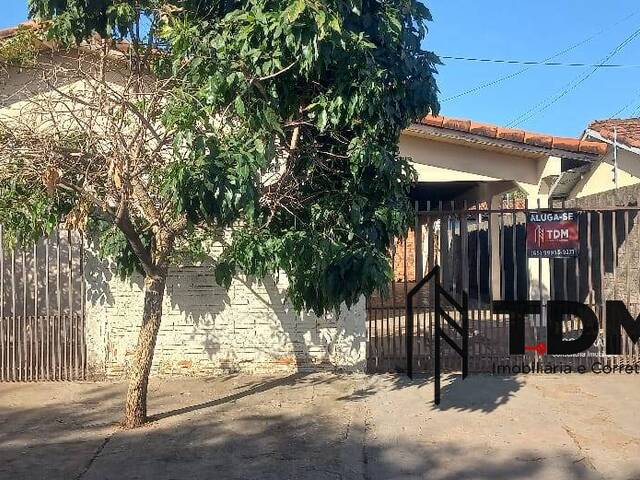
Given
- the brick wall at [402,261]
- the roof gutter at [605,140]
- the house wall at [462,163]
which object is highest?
the roof gutter at [605,140]

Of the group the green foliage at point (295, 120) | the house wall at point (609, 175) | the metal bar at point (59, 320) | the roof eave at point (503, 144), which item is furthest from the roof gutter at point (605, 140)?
the metal bar at point (59, 320)

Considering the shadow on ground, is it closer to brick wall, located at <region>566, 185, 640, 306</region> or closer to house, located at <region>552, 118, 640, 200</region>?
brick wall, located at <region>566, 185, 640, 306</region>

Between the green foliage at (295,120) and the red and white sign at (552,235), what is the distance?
8.95 feet

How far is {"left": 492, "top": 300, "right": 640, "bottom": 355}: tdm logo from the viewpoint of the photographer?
7.74m

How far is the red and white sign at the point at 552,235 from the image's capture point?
24.9 ft

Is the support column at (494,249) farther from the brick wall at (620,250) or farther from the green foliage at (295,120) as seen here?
the green foliage at (295,120)

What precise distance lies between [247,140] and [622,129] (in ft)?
27.5

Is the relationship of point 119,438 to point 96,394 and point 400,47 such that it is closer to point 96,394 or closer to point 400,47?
point 96,394

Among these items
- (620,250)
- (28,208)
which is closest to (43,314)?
(28,208)

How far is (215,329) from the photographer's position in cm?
776

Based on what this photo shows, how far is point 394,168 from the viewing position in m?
5.09

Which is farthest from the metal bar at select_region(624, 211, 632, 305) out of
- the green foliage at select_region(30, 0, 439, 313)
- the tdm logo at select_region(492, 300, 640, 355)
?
the green foliage at select_region(30, 0, 439, 313)

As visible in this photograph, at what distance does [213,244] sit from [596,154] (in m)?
5.25

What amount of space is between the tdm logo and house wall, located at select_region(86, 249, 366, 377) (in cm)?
187
